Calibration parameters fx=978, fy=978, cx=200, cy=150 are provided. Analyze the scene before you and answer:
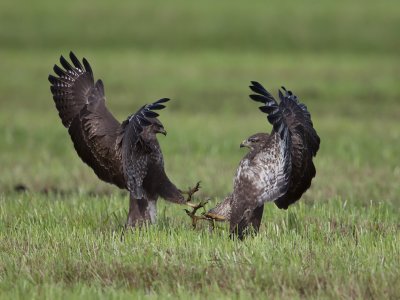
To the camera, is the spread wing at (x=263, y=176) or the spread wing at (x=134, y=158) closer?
the spread wing at (x=263, y=176)

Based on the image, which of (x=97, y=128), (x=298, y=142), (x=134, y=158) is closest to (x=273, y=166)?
(x=298, y=142)

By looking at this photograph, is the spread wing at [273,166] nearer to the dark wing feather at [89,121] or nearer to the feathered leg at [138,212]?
the feathered leg at [138,212]

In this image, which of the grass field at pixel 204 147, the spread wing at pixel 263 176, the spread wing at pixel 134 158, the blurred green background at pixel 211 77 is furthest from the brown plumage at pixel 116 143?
the blurred green background at pixel 211 77

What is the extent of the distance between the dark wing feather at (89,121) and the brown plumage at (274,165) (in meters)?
0.98

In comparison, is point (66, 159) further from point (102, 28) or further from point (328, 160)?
point (102, 28)

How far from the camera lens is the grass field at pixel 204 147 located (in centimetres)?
637

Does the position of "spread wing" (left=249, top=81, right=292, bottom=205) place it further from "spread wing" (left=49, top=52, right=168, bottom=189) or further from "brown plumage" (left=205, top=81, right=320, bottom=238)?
"spread wing" (left=49, top=52, right=168, bottom=189)

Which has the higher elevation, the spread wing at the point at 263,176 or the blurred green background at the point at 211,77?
the blurred green background at the point at 211,77

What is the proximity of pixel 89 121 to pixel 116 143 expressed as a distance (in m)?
0.46

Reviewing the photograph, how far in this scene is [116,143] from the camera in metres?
7.82

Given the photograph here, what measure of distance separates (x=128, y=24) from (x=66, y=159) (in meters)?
23.7

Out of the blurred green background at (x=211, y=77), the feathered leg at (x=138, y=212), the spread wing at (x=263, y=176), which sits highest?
the blurred green background at (x=211, y=77)

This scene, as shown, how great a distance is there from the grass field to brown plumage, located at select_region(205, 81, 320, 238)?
24cm

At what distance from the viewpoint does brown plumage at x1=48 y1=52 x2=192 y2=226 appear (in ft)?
25.3
